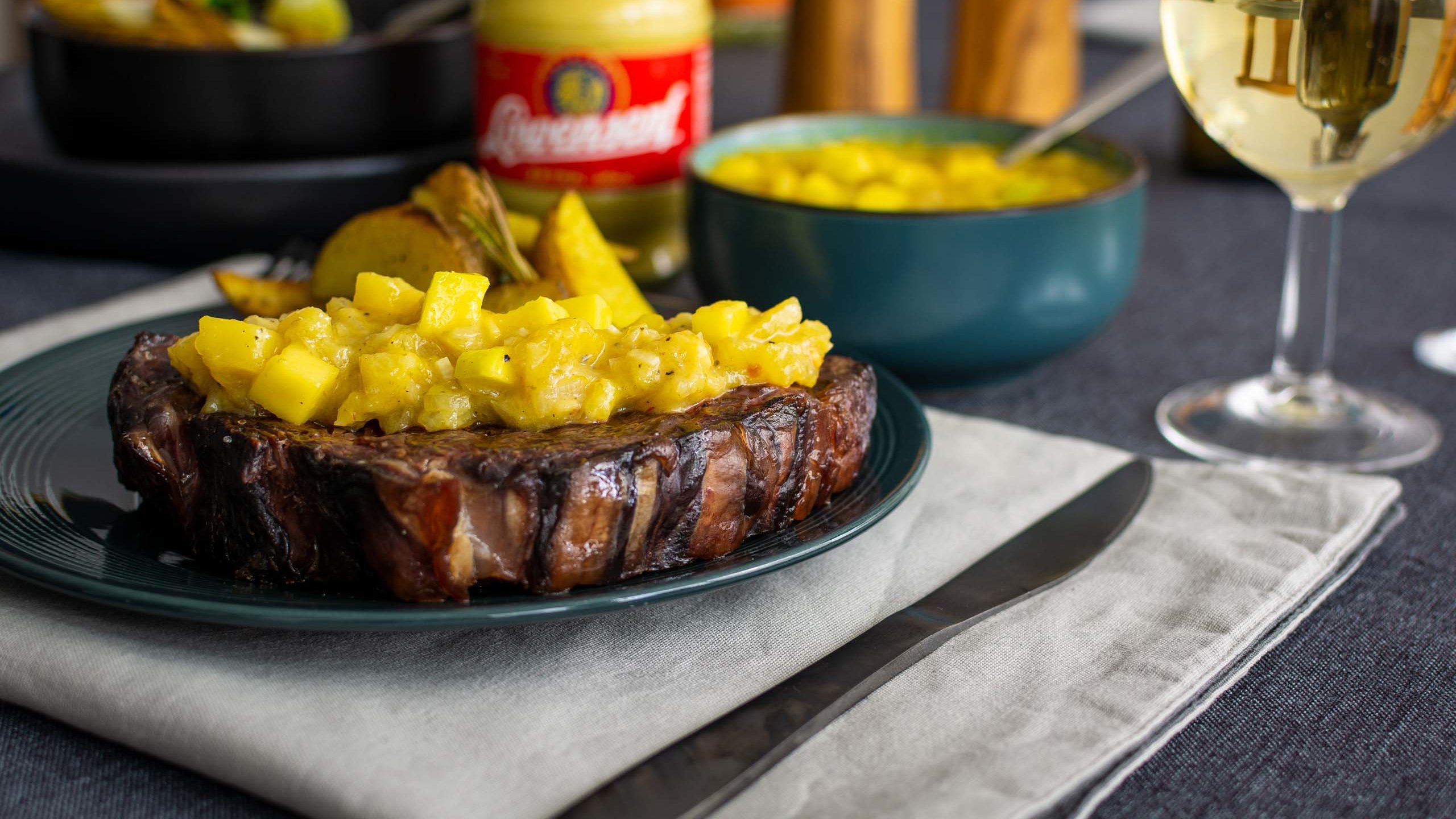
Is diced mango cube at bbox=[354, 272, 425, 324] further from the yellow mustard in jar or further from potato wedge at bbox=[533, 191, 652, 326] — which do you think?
the yellow mustard in jar

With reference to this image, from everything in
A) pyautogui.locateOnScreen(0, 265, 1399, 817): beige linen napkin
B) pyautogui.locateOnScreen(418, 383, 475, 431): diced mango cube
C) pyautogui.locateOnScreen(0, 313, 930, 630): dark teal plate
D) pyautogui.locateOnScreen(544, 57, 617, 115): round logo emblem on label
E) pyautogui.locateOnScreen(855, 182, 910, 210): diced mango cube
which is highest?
pyautogui.locateOnScreen(544, 57, 617, 115): round logo emblem on label

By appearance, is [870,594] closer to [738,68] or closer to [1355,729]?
[1355,729]

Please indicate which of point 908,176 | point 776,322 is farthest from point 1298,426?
point 776,322

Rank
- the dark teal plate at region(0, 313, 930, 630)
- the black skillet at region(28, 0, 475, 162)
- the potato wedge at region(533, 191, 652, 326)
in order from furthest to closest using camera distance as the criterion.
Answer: the black skillet at region(28, 0, 475, 162) → the potato wedge at region(533, 191, 652, 326) → the dark teal plate at region(0, 313, 930, 630)

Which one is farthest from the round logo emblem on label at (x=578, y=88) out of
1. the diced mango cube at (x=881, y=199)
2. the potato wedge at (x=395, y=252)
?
the potato wedge at (x=395, y=252)

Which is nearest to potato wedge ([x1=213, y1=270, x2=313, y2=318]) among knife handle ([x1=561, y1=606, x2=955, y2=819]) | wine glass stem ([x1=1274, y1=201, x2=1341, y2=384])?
knife handle ([x1=561, y1=606, x2=955, y2=819])

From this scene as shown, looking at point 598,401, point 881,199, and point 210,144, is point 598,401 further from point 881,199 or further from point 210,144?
point 210,144

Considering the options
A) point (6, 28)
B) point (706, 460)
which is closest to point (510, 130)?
point (706, 460)

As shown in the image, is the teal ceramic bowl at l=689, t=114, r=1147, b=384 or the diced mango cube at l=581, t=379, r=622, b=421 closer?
the diced mango cube at l=581, t=379, r=622, b=421
